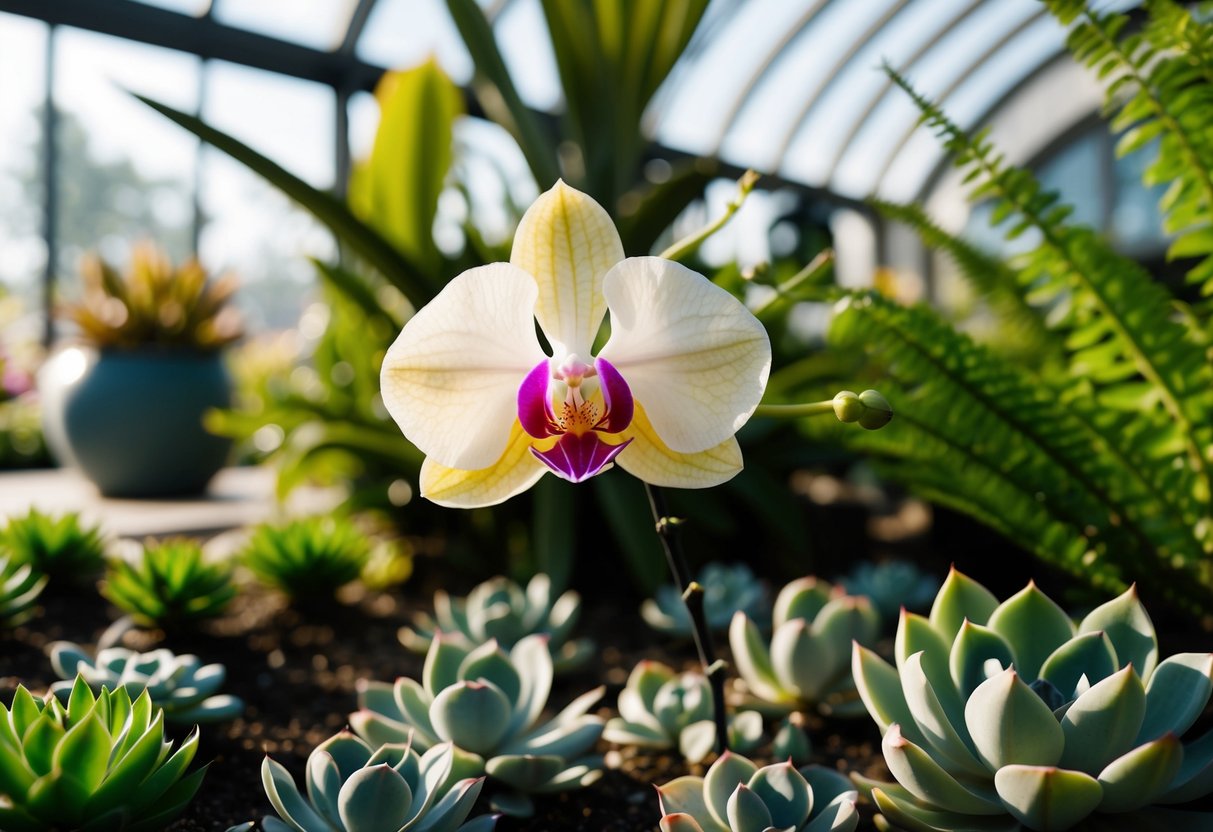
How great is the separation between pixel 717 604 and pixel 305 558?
0.72 meters

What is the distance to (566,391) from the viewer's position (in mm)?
590

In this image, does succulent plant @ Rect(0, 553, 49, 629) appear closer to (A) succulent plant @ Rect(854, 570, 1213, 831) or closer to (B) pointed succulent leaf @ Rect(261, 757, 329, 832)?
(B) pointed succulent leaf @ Rect(261, 757, 329, 832)

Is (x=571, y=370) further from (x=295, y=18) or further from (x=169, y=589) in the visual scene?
(x=295, y=18)

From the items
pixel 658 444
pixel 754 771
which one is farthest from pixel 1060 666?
pixel 658 444

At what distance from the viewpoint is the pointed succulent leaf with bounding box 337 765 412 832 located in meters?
0.64

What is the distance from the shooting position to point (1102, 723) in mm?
630

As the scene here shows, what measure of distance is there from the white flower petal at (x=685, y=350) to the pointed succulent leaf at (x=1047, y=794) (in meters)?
0.33

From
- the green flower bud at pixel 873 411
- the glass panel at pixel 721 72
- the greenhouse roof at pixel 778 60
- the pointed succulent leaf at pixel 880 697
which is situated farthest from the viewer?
the glass panel at pixel 721 72

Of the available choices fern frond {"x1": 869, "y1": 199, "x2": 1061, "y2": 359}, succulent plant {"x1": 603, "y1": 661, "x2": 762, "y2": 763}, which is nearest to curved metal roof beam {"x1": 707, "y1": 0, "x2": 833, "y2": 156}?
fern frond {"x1": 869, "y1": 199, "x2": 1061, "y2": 359}

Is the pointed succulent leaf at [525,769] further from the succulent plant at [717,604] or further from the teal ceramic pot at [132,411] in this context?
the teal ceramic pot at [132,411]

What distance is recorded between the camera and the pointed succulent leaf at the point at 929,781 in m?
0.65

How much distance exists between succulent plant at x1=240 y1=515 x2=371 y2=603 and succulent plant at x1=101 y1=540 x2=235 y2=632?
0.56ft

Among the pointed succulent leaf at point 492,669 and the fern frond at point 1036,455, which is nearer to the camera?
the pointed succulent leaf at point 492,669

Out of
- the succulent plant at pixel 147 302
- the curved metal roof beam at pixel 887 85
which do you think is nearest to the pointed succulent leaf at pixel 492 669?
the succulent plant at pixel 147 302
